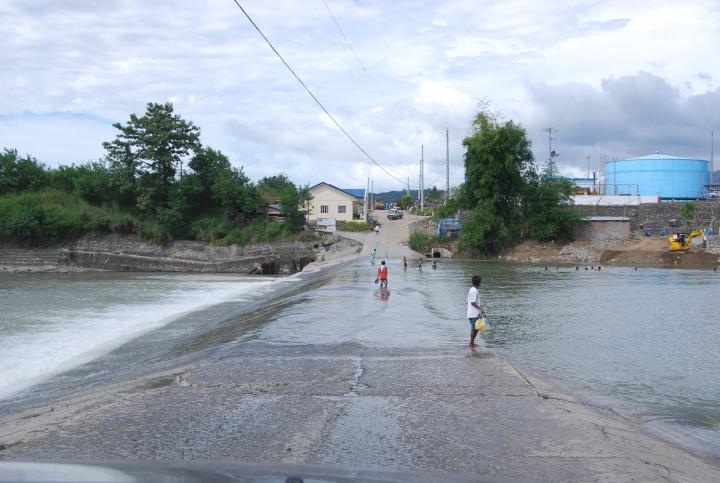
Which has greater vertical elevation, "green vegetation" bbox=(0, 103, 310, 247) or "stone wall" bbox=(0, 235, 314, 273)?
"green vegetation" bbox=(0, 103, 310, 247)

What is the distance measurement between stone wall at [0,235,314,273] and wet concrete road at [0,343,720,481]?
44198 mm

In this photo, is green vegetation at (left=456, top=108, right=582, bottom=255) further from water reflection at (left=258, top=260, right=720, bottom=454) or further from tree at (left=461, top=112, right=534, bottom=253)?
water reflection at (left=258, top=260, right=720, bottom=454)

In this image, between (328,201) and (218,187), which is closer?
(218,187)

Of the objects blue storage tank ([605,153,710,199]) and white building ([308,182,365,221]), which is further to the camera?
white building ([308,182,365,221])

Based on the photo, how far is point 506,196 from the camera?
168ft

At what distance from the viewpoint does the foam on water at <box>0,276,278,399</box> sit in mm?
12688

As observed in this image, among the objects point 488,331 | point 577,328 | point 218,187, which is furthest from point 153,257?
point 577,328

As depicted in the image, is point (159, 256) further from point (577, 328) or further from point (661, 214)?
point (577, 328)

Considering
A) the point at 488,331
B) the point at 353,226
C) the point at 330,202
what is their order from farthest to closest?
the point at 330,202, the point at 353,226, the point at 488,331

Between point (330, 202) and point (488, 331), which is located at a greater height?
point (330, 202)

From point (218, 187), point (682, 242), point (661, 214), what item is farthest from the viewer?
point (218, 187)

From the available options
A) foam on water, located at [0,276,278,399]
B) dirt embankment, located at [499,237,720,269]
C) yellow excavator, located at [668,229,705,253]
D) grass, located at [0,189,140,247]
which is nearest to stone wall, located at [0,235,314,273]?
grass, located at [0,189,140,247]

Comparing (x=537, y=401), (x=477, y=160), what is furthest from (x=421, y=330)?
(x=477, y=160)

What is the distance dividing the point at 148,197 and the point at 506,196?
112ft
